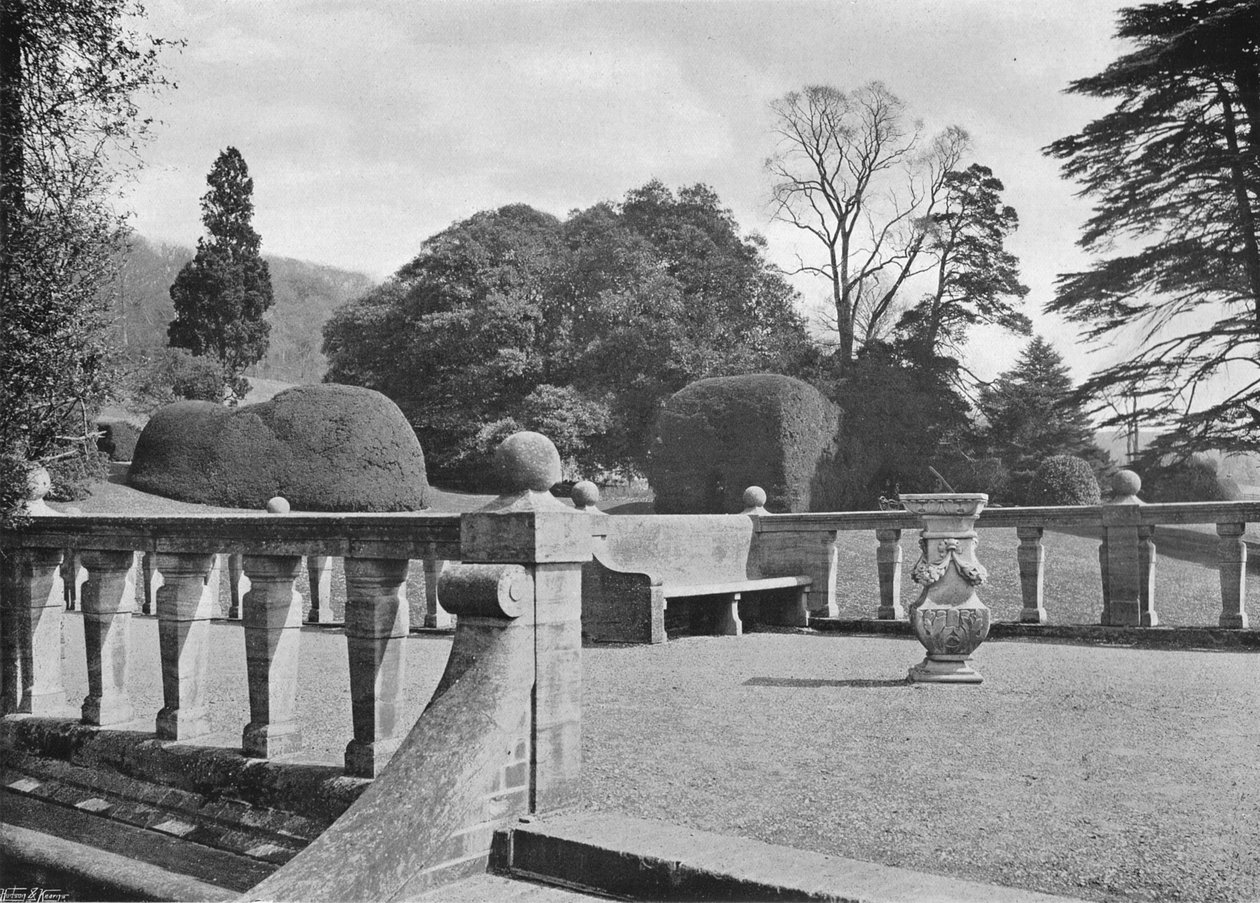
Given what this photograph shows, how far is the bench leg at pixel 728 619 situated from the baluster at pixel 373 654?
21.2 ft

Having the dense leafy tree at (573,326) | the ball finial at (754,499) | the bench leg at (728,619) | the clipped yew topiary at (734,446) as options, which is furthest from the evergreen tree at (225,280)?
the bench leg at (728,619)

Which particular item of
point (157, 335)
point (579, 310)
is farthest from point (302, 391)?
point (157, 335)

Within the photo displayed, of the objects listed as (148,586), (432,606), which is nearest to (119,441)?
(148,586)

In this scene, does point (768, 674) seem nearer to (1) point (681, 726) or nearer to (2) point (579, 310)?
(1) point (681, 726)

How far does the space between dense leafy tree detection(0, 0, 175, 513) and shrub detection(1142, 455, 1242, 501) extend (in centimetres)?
2320

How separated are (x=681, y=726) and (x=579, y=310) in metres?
28.5

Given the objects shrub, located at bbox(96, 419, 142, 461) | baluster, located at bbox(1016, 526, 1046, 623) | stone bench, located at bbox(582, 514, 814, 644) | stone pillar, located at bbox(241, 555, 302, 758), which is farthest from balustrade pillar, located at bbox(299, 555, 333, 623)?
shrub, located at bbox(96, 419, 142, 461)

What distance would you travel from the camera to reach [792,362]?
102 ft

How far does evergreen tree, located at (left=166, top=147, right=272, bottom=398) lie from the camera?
38.0m

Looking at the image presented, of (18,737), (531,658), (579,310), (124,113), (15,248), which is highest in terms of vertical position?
(579,310)

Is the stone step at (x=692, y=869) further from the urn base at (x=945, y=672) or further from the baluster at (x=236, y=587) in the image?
the baluster at (x=236, y=587)

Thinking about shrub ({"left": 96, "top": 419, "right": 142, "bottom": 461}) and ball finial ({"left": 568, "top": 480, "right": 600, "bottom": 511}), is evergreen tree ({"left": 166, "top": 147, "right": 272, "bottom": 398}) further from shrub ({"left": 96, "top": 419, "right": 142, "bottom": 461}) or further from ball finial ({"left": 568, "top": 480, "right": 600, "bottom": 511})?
ball finial ({"left": 568, "top": 480, "right": 600, "bottom": 511})

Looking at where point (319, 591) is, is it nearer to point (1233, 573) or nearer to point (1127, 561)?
point (1127, 561)

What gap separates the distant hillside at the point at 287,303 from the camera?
52.6m
